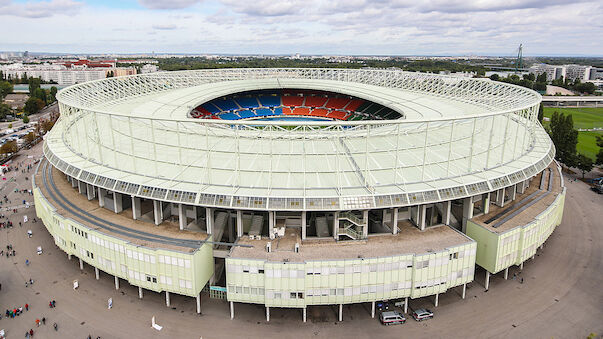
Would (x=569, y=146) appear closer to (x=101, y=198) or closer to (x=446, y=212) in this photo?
(x=446, y=212)

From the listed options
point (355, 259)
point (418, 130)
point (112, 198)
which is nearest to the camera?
point (355, 259)

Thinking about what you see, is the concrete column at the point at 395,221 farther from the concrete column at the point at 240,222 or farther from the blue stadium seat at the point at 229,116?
the blue stadium seat at the point at 229,116

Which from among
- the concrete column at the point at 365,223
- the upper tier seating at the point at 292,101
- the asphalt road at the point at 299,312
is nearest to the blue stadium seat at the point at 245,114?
the upper tier seating at the point at 292,101

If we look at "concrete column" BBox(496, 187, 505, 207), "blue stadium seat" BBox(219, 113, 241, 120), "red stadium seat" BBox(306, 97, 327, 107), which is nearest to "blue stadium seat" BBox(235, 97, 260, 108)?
"blue stadium seat" BBox(219, 113, 241, 120)

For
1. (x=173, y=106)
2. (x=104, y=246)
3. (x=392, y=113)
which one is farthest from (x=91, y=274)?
(x=392, y=113)

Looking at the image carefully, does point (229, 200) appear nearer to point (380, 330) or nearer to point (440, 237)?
point (380, 330)

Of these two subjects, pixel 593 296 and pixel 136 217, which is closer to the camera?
pixel 593 296

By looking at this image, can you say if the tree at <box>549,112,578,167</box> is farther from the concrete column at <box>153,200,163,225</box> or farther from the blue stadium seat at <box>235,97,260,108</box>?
the concrete column at <box>153,200,163,225</box>
